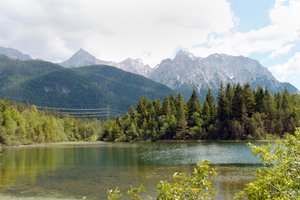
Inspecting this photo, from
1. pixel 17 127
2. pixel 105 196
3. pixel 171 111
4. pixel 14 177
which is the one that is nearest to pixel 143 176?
pixel 105 196

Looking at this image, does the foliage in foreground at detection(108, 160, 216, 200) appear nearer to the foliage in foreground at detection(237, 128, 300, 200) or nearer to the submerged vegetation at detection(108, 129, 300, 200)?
the submerged vegetation at detection(108, 129, 300, 200)

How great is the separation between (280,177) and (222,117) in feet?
439

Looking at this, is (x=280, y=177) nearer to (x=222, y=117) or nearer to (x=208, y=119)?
(x=222, y=117)

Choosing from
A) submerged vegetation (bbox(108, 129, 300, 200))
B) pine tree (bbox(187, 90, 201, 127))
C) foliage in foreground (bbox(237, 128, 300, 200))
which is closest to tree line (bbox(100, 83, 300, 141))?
pine tree (bbox(187, 90, 201, 127))

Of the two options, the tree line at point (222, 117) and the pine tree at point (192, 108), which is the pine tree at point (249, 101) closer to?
the tree line at point (222, 117)

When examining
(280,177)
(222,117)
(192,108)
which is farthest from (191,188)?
(192,108)

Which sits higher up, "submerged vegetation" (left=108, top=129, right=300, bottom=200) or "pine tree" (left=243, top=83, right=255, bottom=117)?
"pine tree" (left=243, top=83, right=255, bottom=117)

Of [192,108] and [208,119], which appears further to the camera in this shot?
[192,108]

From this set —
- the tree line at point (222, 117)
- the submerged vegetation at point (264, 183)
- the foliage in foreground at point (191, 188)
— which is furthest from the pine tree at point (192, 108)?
the foliage in foreground at point (191, 188)

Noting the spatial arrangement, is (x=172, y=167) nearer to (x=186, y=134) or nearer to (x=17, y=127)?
(x=186, y=134)

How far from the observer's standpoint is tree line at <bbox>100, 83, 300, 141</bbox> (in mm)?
129125

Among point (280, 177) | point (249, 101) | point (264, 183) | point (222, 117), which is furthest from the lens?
point (222, 117)

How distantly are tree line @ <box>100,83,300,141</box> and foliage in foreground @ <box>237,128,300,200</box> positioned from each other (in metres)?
117

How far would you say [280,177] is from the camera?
11.7 m
